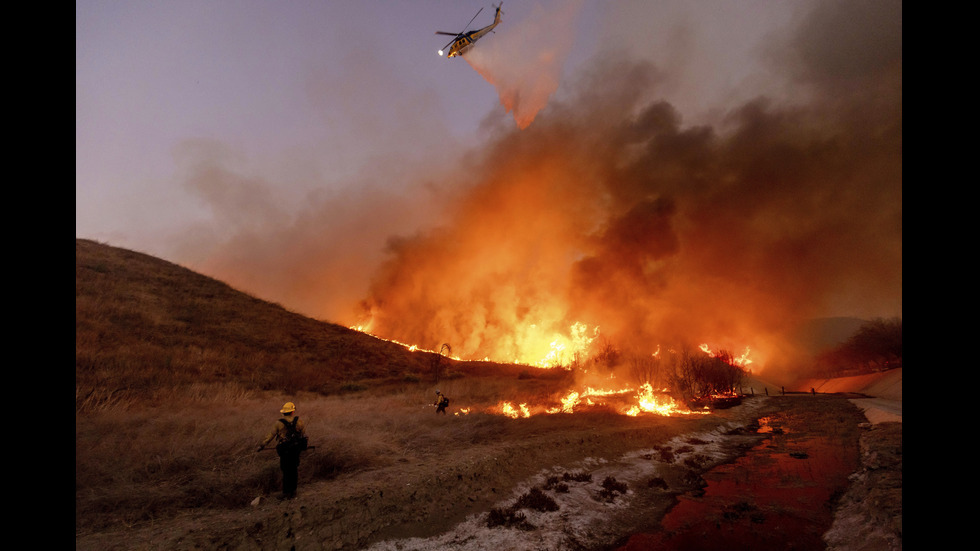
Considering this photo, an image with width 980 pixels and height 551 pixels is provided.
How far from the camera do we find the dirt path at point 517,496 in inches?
354

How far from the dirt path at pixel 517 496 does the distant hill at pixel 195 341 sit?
13.5m

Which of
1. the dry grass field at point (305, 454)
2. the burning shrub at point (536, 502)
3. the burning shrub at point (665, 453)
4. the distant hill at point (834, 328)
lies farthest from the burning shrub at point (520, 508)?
the distant hill at point (834, 328)

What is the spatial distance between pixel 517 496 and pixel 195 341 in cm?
3116

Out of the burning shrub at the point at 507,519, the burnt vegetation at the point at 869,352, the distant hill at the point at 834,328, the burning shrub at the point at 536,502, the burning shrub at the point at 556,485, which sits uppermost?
the burning shrub at the point at 507,519

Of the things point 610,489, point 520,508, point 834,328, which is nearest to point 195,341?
point 520,508

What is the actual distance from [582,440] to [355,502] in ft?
36.8

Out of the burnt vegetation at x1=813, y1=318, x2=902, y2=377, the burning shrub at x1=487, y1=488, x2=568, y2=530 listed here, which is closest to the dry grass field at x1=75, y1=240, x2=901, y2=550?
the burning shrub at x1=487, y1=488, x2=568, y2=530

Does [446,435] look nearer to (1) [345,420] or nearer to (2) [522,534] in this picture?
(1) [345,420]

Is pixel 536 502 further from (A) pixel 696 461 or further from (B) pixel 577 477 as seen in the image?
(A) pixel 696 461

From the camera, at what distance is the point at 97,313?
1138 inches

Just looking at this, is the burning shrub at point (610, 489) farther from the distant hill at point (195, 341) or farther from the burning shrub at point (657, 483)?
the distant hill at point (195, 341)

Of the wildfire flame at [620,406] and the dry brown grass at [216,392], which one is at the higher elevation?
the dry brown grass at [216,392]

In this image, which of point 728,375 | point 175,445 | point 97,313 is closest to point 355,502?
point 175,445
